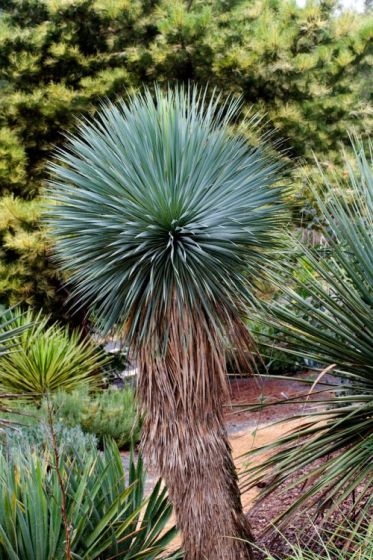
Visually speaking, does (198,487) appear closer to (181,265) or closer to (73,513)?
(73,513)

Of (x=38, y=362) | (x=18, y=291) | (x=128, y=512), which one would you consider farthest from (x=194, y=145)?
(x=18, y=291)

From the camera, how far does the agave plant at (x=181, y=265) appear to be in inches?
167

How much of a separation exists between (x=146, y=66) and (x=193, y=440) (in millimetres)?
8599

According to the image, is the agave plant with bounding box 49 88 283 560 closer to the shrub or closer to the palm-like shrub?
the shrub

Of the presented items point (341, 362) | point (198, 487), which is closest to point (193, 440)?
point (198, 487)

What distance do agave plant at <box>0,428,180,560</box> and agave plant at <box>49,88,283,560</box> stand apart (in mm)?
279

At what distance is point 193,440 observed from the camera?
4.36 meters

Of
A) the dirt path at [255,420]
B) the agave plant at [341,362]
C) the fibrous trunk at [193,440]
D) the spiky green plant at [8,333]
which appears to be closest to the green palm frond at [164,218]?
the fibrous trunk at [193,440]

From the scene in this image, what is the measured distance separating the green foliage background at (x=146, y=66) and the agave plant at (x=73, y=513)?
6508 millimetres

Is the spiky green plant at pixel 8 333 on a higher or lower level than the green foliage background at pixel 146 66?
lower

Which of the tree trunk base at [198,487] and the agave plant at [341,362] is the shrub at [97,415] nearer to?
the tree trunk base at [198,487]

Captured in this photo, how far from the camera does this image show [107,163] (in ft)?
14.7

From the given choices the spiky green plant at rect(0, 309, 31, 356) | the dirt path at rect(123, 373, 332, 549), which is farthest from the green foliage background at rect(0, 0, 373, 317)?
the dirt path at rect(123, 373, 332, 549)

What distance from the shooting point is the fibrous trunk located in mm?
4332
